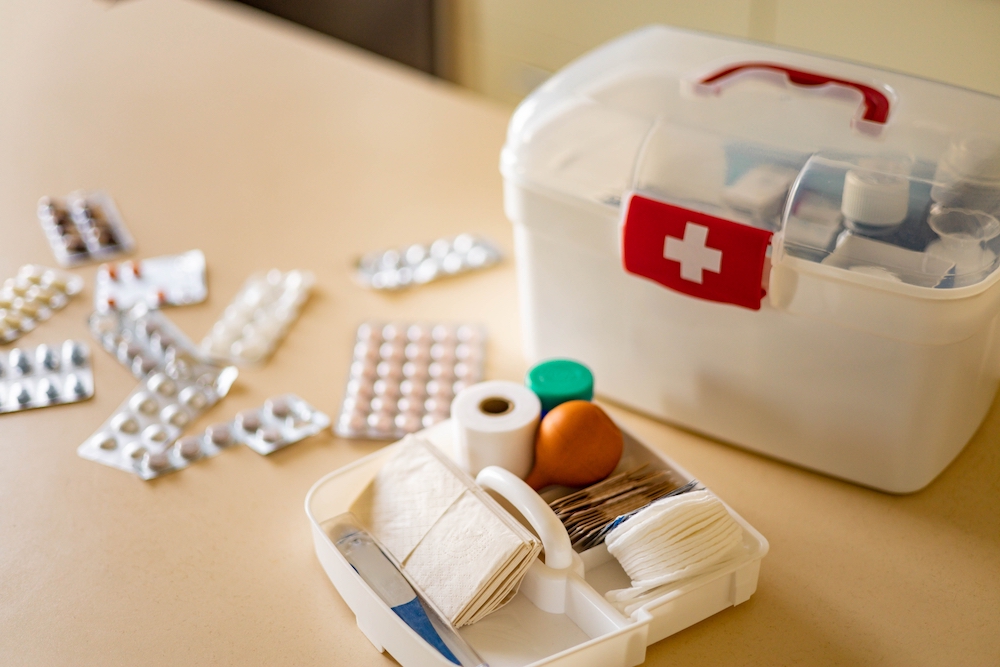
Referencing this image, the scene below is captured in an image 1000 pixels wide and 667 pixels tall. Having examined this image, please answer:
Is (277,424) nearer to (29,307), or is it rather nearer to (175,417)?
(175,417)

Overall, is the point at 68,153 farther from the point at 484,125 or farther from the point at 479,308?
the point at 479,308

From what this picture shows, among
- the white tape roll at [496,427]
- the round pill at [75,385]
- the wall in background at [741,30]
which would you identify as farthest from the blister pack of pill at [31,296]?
the wall in background at [741,30]

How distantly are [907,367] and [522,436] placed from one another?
296 mm

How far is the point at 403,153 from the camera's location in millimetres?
1311

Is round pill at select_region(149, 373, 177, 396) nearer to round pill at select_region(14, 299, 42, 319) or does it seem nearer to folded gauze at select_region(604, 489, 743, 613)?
round pill at select_region(14, 299, 42, 319)

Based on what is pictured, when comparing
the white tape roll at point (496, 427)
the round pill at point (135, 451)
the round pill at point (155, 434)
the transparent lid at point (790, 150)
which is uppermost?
the transparent lid at point (790, 150)

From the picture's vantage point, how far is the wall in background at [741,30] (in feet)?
4.79

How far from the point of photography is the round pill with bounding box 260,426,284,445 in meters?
0.87

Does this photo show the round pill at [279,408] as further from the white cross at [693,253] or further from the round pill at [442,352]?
the white cross at [693,253]

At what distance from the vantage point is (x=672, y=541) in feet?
2.15

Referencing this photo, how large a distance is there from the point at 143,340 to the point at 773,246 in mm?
652

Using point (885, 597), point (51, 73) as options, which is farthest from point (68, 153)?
point (885, 597)

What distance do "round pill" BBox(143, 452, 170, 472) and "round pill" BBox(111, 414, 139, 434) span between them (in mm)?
56

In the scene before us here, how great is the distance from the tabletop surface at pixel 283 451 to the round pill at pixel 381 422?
0.02m
